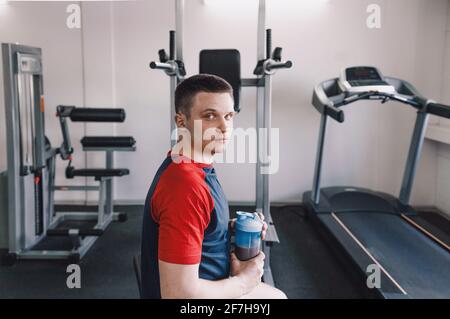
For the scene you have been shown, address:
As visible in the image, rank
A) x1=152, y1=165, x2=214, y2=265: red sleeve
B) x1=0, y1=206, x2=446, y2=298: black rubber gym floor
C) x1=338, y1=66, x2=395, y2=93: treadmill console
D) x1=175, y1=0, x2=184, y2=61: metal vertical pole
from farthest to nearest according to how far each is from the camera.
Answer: x1=338, y1=66, x2=395, y2=93: treadmill console < x1=175, y1=0, x2=184, y2=61: metal vertical pole < x1=0, y1=206, x2=446, y2=298: black rubber gym floor < x1=152, y1=165, x2=214, y2=265: red sleeve

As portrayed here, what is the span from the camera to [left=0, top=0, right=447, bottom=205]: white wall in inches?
150

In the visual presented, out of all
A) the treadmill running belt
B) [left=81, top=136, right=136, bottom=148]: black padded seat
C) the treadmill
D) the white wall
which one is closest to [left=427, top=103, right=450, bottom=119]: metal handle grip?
the treadmill

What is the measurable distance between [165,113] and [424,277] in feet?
8.51

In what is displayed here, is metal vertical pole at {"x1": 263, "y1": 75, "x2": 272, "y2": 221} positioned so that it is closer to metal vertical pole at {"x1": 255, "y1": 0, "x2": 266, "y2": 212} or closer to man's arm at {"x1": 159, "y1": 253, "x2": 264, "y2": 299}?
metal vertical pole at {"x1": 255, "y1": 0, "x2": 266, "y2": 212}

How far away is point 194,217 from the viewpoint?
88cm

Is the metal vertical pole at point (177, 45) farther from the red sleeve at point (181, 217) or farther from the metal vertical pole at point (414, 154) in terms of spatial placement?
the metal vertical pole at point (414, 154)

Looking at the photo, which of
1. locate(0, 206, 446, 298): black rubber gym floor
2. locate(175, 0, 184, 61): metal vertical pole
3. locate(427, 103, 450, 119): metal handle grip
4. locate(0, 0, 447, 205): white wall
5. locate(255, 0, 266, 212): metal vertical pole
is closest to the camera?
locate(0, 206, 446, 298): black rubber gym floor

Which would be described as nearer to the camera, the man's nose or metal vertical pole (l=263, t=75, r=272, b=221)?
the man's nose

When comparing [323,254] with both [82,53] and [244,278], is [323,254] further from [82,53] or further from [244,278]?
[82,53]

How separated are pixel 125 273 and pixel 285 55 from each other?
2.40m

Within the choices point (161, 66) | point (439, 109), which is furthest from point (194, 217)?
point (439, 109)

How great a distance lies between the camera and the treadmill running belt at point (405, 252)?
228 centimetres

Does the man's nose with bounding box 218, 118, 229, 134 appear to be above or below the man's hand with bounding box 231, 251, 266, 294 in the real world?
above

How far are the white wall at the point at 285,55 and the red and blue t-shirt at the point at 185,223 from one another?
2985mm
